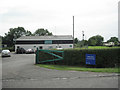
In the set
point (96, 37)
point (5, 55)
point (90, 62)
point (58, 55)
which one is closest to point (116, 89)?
point (90, 62)

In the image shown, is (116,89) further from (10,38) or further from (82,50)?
(10,38)

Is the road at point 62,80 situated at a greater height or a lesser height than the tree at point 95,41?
lesser

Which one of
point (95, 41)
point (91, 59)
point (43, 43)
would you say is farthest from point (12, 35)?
point (91, 59)

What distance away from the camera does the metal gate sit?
569 inches

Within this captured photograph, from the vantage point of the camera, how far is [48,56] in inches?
592

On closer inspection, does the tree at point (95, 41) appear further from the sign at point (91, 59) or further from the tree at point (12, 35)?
the sign at point (91, 59)

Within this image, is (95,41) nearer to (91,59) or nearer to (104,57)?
(104,57)

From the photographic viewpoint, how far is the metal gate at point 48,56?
14445 mm

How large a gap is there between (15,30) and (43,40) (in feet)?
134

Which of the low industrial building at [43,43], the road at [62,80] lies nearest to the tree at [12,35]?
the low industrial building at [43,43]

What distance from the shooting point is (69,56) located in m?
14.2

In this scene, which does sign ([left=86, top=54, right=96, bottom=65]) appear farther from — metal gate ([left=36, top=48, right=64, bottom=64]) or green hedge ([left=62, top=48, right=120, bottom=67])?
metal gate ([left=36, top=48, right=64, bottom=64])

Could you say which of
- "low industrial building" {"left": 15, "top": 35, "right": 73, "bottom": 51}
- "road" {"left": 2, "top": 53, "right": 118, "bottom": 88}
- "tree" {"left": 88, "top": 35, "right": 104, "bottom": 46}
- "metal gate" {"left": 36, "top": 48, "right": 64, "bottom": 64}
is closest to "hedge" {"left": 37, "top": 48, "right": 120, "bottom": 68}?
"metal gate" {"left": 36, "top": 48, "right": 64, "bottom": 64}

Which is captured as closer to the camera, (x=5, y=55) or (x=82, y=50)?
(x=82, y=50)
